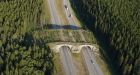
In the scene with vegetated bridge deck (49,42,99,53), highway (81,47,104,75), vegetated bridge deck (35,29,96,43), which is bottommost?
highway (81,47,104,75)

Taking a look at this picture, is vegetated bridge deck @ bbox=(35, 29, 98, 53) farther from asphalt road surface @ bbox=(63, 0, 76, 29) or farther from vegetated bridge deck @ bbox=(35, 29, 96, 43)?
asphalt road surface @ bbox=(63, 0, 76, 29)

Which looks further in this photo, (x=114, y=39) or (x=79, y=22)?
(x=79, y=22)

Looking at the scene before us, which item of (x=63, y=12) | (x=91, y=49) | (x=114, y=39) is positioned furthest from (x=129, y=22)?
(x=63, y=12)

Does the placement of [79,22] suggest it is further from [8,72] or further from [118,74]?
[8,72]

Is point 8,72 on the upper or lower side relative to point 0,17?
lower

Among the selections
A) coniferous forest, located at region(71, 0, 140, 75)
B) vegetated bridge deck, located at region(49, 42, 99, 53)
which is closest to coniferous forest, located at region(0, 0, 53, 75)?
vegetated bridge deck, located at region(49, 42, 99, 53)

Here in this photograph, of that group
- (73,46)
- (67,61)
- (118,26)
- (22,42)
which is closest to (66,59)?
(67,61)
